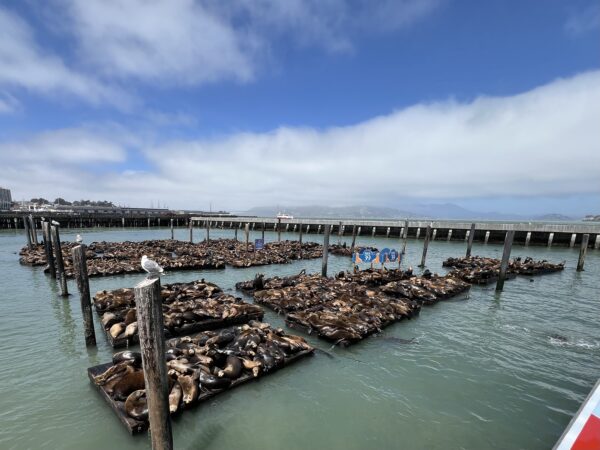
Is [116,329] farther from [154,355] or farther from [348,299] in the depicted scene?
[348,299]

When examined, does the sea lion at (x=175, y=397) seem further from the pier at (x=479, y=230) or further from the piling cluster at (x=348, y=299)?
the pier at (x=479, y=230)

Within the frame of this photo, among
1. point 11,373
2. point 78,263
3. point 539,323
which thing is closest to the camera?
point 11,373

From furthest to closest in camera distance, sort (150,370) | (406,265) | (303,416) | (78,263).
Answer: (406,265)
(78,263)
(303,416)
(150,370)

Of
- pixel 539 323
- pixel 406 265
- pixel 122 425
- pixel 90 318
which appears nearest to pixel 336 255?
pixel 406 265

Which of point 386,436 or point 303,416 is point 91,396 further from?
point 386,436

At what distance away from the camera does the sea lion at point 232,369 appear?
275 inches

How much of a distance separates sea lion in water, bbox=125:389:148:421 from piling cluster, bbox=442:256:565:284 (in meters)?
17.9

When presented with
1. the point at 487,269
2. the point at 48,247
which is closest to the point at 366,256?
the point at 487,269

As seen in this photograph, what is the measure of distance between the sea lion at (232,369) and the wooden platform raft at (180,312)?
3208 millimetres

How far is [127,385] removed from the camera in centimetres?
623

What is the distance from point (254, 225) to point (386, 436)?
64951 millimetres

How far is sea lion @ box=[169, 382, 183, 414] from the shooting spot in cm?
591

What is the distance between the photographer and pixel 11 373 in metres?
7.56

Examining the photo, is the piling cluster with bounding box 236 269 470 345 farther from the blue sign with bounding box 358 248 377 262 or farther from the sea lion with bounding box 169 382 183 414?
the sea lion with bounding box 169 382 183 414
